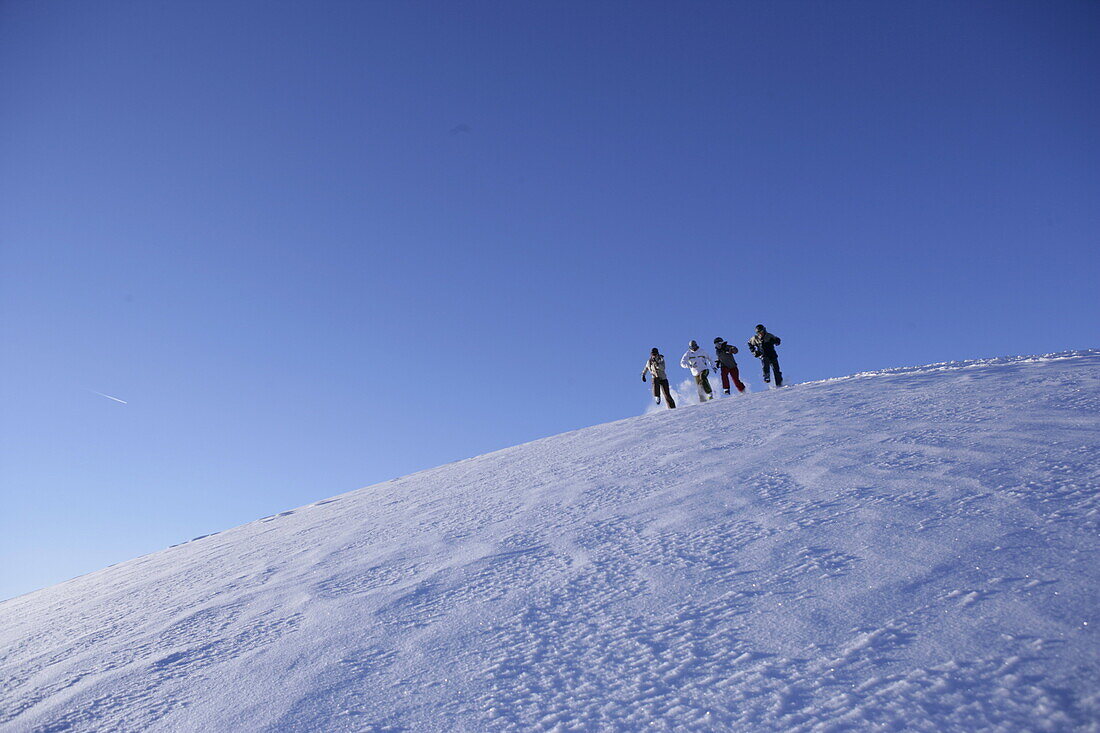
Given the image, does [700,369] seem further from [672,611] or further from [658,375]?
[672,611]

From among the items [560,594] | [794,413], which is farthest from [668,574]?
[794,413]

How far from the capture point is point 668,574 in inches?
151

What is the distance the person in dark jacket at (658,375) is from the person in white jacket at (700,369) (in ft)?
2.53

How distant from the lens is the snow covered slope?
2.51m

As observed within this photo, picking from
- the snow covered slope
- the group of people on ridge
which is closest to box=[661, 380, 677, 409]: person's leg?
the group of people on ridge

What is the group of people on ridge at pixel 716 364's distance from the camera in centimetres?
1464

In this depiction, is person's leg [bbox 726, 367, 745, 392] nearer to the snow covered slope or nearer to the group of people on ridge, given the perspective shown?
the group of people on ridge

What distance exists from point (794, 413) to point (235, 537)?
9.09m

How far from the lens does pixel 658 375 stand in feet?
51.4

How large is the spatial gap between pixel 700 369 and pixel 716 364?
46cm

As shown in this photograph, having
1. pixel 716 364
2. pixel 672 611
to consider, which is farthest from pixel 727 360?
pixel 672 611

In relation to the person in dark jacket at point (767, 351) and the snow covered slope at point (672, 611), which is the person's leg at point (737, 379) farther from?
the snow covered slope at point (672, 611)

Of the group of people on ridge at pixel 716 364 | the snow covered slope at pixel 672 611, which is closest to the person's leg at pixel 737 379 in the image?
the group of people on ridge at pixel 716 364

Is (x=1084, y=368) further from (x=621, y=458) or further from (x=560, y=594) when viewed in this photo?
(x=560, y=594)
